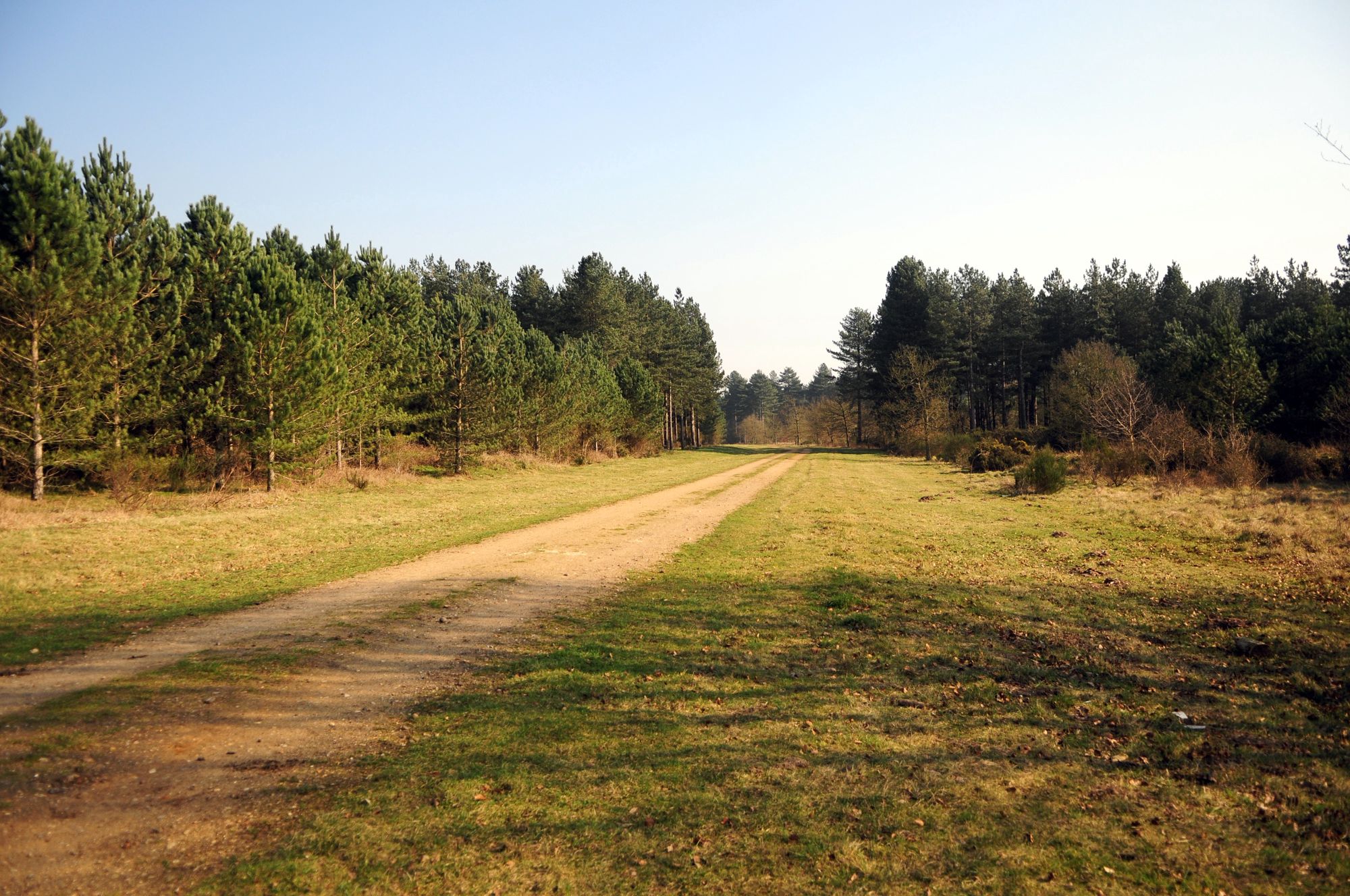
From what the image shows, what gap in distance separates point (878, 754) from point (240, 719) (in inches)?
211

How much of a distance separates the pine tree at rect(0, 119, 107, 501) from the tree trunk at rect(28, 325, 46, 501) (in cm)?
2

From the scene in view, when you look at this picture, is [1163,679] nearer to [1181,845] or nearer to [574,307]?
[1181,845]

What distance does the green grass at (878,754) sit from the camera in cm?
403

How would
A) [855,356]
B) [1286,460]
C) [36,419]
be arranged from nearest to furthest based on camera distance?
[36,419] < [1286,460] < [855,356]

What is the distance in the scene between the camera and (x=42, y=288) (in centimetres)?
1755

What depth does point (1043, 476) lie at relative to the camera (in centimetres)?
2600

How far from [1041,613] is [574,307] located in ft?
206

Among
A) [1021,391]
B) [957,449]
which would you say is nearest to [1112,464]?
[957,449]

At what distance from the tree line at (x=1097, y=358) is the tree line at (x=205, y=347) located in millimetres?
32823

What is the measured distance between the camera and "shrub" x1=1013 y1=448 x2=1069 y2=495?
2591 centimetres

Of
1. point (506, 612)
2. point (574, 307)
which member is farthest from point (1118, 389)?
point (574, 307)

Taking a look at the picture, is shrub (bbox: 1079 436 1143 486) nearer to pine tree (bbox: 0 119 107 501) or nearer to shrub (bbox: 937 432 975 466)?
shrub (bbox: 937 432 975 466)

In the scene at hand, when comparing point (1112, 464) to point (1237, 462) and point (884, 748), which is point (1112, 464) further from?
point (884, 748)

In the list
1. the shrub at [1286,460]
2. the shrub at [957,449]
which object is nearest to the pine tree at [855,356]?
the shrub at [957,449]
